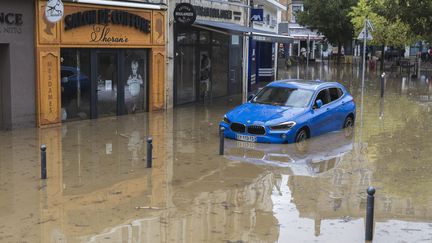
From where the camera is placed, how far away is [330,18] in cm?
5384

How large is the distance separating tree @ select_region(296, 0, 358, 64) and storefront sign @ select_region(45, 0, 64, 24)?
132 ft

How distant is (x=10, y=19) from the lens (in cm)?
1481

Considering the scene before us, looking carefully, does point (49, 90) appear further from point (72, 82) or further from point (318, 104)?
point (318, 104)

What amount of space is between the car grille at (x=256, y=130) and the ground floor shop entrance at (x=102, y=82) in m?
5.92

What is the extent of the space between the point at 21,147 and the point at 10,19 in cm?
379

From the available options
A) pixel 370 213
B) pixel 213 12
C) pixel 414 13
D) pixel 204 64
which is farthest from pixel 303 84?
pixel 414 13

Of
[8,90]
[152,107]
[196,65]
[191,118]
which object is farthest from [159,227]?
[196,65]

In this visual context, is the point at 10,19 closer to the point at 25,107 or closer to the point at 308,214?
the point at 25,107

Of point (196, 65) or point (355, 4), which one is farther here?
point (355, 4)

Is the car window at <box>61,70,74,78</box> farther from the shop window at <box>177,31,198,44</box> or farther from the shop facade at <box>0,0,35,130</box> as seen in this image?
the shop window at <box>177,31,198,44</box>

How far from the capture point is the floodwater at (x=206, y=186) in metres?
7.69

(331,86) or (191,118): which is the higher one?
(331,86)

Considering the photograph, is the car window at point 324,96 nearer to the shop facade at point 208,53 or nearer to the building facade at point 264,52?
the shop facade at point 208,53

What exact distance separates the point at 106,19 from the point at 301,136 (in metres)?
7.25
